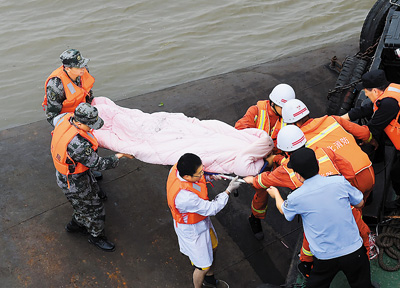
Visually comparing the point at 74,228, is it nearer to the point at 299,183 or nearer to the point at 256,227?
the point at 256,227

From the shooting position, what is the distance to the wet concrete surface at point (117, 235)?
4.05 meters

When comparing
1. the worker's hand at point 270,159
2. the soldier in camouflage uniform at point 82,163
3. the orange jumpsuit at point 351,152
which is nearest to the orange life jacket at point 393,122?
the orange jumpsuit at point 351,152

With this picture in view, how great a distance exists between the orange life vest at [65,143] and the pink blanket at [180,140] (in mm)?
591

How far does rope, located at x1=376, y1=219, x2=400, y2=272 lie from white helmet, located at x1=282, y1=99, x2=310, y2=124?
127 cm

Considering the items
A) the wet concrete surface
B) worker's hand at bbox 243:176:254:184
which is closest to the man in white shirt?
worker's hand at bbox 243:176:254:184

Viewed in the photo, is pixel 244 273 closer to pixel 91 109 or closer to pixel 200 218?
pixel 200 218

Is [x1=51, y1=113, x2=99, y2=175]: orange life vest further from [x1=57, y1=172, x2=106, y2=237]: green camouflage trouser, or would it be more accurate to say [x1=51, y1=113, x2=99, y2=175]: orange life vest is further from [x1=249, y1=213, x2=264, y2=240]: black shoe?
[x1=249, y1=213, x2=264, y2=240]: black shoe

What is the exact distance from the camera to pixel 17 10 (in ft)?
36.9

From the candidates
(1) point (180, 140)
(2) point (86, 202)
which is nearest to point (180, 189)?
(1) point (180, 140)

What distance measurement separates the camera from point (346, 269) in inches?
119

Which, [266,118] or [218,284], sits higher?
[266,118]

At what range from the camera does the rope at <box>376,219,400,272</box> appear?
356 centimetres

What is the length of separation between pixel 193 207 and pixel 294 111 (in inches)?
51.1

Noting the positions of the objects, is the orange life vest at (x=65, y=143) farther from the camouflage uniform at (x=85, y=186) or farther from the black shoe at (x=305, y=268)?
the black shoe at (x=305, y=268)
